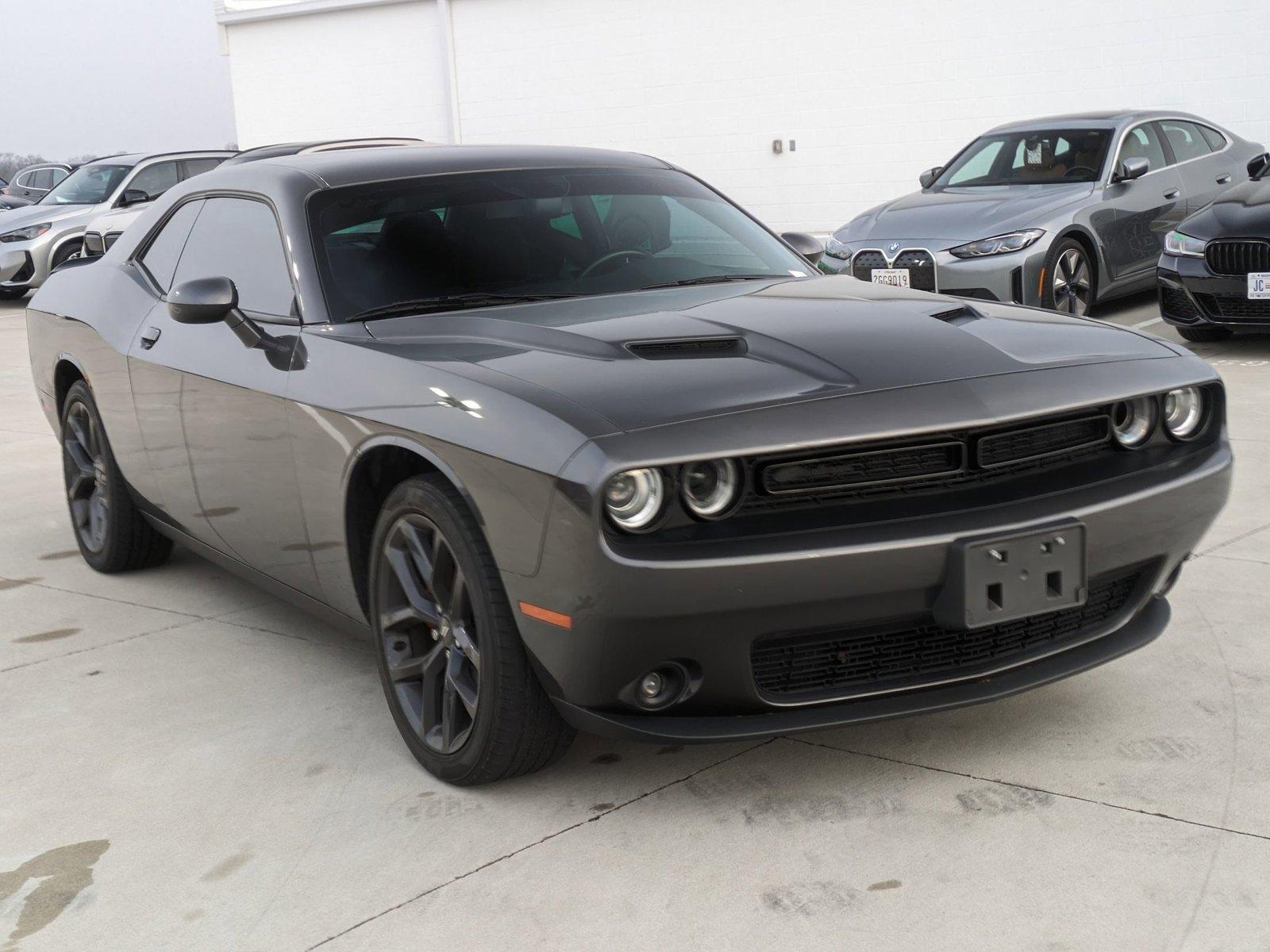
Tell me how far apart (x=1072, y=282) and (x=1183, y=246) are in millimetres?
836

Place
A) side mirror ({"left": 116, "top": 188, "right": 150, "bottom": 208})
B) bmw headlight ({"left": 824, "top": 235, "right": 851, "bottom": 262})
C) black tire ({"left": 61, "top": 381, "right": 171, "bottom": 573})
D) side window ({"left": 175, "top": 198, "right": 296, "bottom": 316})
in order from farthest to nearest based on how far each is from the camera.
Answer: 1. side mirror ({"left": 116, "top": 188, "right": 150, "bottom": 208})
2. bmw headlight ({"left": 824, "top": 235, "right": 851, "bottom": 262})
3. black tire ({"left": 61, "top": 381, "right": 171, "bottom": 573})
4. side window ({"left": 175, "top": 198, "right": 296, "bottom": 316})

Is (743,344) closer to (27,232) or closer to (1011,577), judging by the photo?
(1011,577)

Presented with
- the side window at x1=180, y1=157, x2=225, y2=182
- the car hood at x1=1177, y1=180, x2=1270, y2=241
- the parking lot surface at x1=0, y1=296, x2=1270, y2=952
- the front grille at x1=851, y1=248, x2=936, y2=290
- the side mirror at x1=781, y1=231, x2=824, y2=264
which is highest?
the side window at x1=180, y1=157, x2=225, y2=182

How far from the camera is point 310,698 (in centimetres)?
376

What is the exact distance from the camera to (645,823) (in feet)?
9.55

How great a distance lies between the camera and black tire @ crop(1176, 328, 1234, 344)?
30.1 ft

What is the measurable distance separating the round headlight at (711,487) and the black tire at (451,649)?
1.44ft

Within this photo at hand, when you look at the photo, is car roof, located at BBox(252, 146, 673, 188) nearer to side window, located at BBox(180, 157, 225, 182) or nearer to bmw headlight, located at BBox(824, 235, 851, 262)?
bmw headlight, located at BBox(824, 235, 851, 262)

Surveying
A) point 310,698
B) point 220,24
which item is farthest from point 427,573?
point 220,24

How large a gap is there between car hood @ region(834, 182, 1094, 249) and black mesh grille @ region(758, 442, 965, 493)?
657 centimetres

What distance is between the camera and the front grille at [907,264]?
9.06m

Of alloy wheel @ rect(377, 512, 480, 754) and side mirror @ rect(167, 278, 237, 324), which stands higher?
side mirror @ rect(167, 278, 237, 324)

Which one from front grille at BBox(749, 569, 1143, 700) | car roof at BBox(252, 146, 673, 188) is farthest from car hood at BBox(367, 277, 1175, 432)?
car roof at BBox(252, 146, 673, 188)

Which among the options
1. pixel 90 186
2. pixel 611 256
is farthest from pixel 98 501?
pixel 90 186
